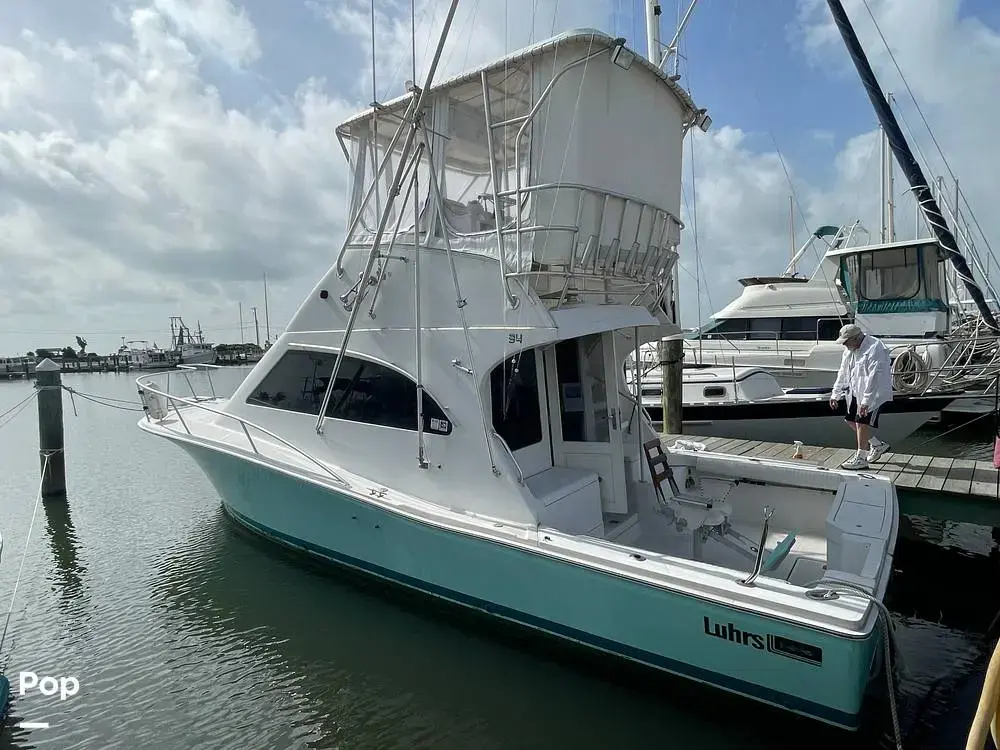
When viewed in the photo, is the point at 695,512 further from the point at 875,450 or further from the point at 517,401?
the point at 875,450

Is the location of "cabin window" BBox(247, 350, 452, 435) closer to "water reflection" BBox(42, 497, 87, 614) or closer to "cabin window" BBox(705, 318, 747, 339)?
"water reflection" BBox(42, 497, 87, 614)

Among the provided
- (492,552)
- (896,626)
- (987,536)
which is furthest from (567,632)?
(987,536)

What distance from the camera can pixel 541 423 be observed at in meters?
5.30

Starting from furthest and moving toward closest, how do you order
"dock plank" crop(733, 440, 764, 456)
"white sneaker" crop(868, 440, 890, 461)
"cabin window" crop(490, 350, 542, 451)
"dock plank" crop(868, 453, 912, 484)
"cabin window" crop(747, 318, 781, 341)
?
"cabin window" crop(747, 318, 781, 341) < "dock plank" crop(733, 440, 764, 456) < "white sneaker" crop(868, 440, 890, 461) < "dock plank" crop(868, 453, 912, 484) < "cabin window" crop(490, 350, 542, 451)

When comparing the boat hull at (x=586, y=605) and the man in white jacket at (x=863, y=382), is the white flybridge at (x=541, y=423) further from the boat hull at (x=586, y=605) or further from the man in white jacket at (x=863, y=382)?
the man in white jacket at (x=863, y=382)

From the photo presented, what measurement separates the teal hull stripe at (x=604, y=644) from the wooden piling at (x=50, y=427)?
561 centimetres

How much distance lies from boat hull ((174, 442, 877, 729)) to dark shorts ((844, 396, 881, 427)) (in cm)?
356

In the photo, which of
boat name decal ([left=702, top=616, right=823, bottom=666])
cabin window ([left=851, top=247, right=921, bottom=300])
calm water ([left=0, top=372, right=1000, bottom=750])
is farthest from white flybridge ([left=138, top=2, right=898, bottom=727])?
cabin window ([left=851, top=247, right=921, bottom=300])

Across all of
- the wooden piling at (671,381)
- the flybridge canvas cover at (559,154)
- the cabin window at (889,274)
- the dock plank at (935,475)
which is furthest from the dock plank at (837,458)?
the cabin window at (889,274)

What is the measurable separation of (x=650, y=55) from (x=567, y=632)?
6.05m

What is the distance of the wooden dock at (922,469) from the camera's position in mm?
5703

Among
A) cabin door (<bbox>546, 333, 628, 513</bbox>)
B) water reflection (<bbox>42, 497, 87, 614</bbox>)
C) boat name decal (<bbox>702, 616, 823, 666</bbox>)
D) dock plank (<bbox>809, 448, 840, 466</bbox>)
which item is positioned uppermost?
cabin door (<bbox>546, 333, 628, 513</bbox>)

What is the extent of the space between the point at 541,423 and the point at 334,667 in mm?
2458

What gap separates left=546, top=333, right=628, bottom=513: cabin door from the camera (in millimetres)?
5316
